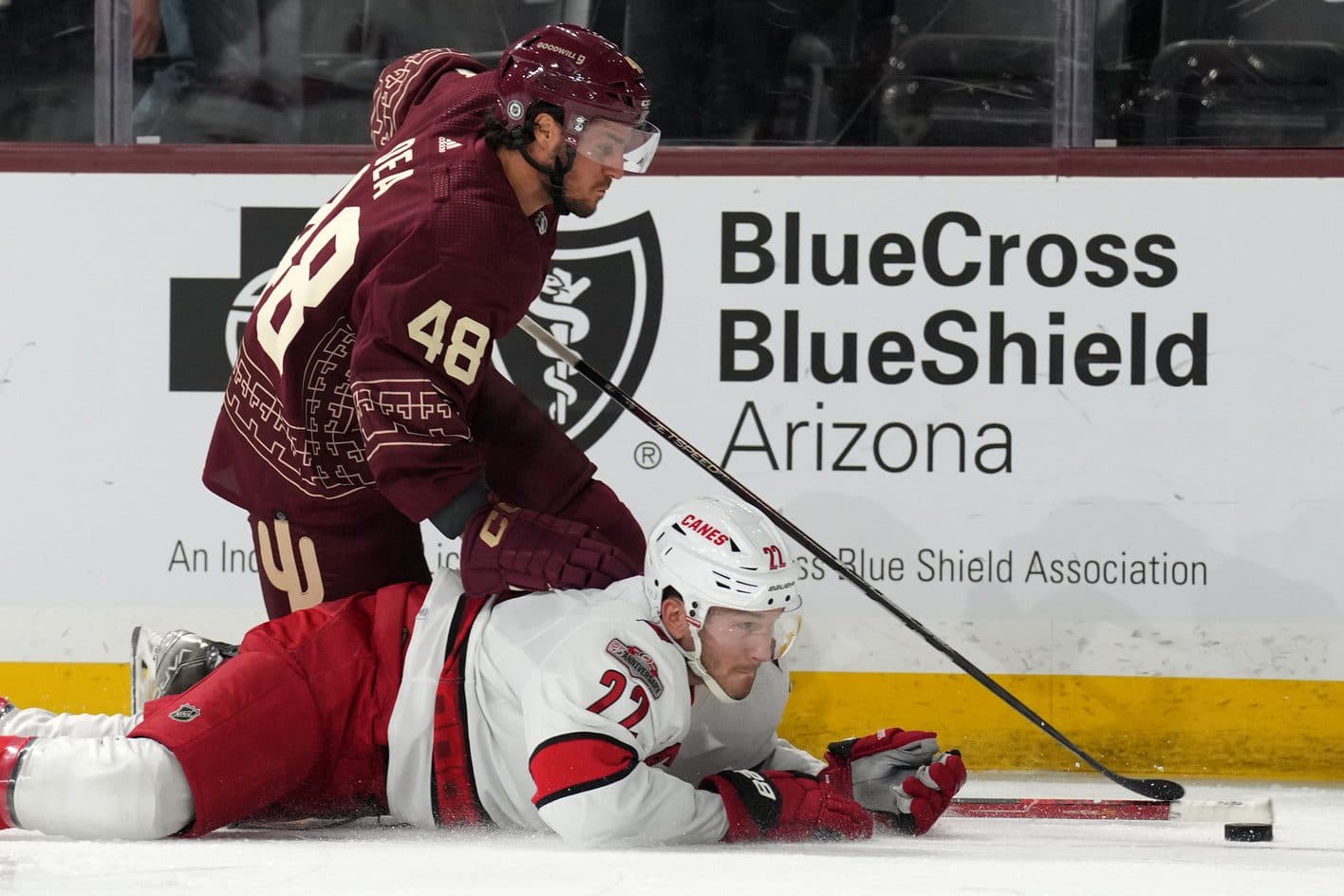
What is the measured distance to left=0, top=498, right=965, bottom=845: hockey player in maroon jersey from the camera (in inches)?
91.4

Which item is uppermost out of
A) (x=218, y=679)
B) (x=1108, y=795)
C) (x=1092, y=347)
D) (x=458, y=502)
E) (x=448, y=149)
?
(x=448, y=149)

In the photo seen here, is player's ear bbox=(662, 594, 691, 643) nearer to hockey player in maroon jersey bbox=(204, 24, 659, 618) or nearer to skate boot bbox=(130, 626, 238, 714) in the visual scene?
hockey player in maroon jersey bbox=(204, 24, 659, 618)

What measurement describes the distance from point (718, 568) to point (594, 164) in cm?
68

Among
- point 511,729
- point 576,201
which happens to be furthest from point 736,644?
point 576,201

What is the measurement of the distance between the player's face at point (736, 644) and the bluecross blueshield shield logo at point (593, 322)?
110 centimetres

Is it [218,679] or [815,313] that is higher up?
[815,313]

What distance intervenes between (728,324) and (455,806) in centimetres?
129

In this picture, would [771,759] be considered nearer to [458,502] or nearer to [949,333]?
[458,502]

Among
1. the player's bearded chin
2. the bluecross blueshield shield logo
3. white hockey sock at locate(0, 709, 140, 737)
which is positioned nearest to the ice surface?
white hockey sock at locate(0, 709, 140, 737)

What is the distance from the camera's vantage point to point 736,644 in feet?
7.87

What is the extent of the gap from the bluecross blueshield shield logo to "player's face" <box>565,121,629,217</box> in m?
0.80

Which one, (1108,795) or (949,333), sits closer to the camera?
(1108,795)

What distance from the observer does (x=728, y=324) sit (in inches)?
135

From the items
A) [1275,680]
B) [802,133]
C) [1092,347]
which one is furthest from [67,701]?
[1275,680]
